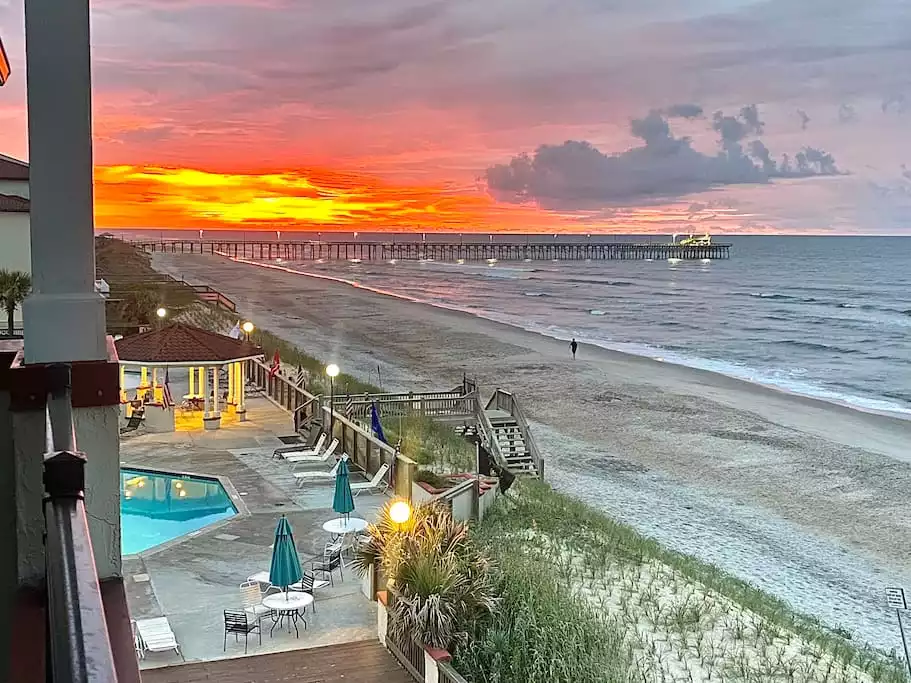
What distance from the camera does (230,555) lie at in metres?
10.6

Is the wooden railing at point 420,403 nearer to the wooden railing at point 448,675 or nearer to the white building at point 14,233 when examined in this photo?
the white building at point 14,233

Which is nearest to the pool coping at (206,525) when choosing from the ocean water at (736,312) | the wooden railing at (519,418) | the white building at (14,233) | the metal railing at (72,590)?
the wooden railing at (519,418)

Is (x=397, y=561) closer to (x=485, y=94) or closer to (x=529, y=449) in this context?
(x=529, y=449)

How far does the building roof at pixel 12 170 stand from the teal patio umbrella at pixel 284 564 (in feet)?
63.4

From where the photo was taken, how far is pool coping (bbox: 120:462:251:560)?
10.7 m

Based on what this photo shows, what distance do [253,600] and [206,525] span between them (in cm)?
333

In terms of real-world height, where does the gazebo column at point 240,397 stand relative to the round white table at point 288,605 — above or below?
above

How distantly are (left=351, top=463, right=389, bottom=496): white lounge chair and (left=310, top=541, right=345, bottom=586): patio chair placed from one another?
239cm

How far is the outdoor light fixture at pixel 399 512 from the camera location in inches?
322

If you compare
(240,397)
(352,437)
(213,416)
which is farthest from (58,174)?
(240,397)

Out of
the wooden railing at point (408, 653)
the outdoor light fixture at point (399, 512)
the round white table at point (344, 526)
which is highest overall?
the outdoor light fixture at point (399, 512)

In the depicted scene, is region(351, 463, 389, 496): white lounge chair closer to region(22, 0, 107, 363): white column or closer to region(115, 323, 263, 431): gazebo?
region(115, 323, 263, 431): gazebo

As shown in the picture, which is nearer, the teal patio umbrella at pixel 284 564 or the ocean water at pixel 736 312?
the teal patio umbrella at pixel 284 564

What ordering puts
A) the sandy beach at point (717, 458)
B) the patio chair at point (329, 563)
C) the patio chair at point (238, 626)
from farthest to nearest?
the sandy beach at point (717, 458) → the patio chair at point (329, 563) → the patio chair at point (238, 626)
